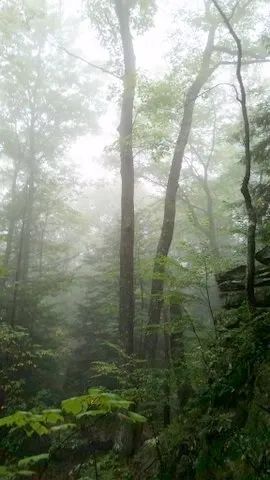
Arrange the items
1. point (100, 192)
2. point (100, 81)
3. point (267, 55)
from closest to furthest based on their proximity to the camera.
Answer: point (267, 55), point (100, 81), point (100, 192)

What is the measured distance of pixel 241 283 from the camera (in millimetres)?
7340

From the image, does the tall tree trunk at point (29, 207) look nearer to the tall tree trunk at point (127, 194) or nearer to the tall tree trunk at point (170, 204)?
the tall tree trunk at point (127, 194)

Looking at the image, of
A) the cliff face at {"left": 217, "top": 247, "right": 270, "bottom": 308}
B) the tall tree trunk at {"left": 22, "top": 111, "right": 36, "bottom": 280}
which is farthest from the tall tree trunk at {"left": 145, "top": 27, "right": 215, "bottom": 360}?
the tall tree trunk at {"left": 22, "top": 111, "right": 36, "bottom": 280}

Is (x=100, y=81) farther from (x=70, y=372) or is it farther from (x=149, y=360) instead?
(x=149, y=360)

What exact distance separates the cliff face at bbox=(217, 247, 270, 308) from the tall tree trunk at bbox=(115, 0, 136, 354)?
2611 mm

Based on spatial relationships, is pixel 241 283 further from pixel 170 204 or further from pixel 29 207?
pixel 29 207

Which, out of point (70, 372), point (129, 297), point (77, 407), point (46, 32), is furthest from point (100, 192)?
point (77, 407)

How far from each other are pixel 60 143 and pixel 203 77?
36.4 ft

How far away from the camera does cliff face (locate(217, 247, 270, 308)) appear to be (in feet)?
21.7

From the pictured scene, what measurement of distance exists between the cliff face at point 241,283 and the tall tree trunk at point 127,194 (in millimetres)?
2611

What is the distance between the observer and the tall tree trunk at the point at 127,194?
943 centimetres

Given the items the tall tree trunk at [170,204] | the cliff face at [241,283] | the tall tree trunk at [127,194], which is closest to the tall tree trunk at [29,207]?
the tall tree trunk at [127,194]

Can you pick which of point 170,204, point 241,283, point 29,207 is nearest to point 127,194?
point 170,204

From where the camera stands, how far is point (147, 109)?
10.9 metres
